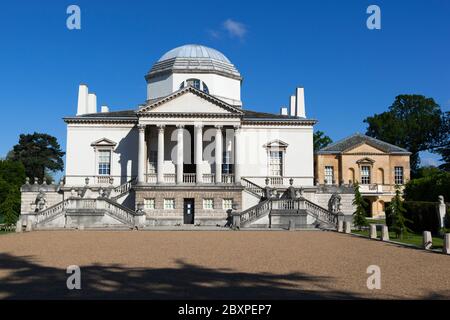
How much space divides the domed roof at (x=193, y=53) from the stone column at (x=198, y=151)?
451 inches

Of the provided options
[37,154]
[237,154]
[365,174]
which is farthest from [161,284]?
[37,154]

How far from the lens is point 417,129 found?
241 ft

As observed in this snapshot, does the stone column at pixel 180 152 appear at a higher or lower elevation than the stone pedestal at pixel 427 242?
higher

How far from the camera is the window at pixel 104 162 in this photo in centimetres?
4150

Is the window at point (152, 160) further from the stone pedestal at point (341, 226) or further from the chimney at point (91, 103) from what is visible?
the stone pedestal at point (341, 226)

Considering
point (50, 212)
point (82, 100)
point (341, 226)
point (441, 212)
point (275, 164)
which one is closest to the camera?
point (441, 212)

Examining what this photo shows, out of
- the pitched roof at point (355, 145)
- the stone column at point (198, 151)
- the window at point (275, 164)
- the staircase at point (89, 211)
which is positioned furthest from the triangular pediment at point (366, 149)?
the staircase at point (89, 211)

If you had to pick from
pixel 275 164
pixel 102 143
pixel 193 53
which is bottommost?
pixel 275 164

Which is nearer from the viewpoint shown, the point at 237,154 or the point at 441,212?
the point at 441,212

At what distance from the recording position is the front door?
3759cm

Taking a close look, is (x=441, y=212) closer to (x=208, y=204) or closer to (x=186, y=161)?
(x=208, y=204)

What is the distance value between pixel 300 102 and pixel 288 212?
17176 mm
